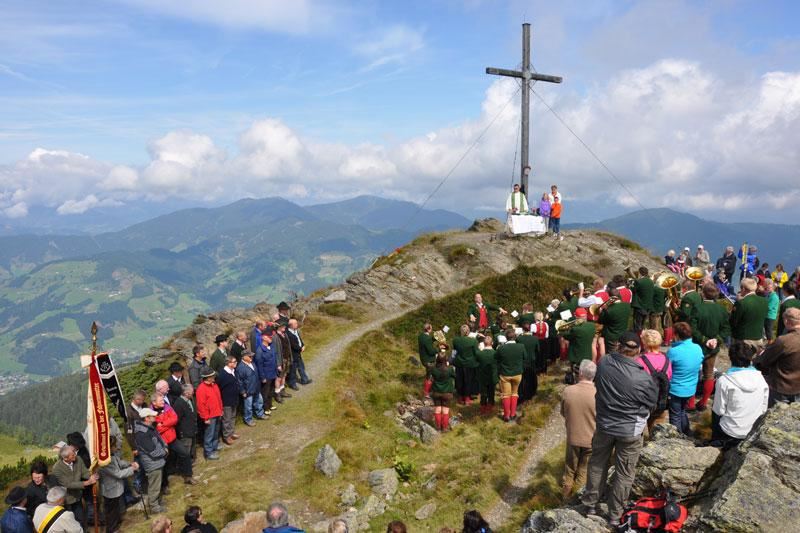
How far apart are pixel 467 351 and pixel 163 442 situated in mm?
9183

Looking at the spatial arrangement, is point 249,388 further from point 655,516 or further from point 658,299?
point 658,299

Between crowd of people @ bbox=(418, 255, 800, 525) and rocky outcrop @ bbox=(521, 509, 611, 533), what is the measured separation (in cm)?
38

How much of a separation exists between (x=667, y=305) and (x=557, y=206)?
14.4 m

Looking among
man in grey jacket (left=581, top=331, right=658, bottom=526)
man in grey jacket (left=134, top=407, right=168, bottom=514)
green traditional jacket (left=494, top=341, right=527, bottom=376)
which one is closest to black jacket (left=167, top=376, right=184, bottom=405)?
man in grey jacket (left=134, top=407, right=168, bottom=514)

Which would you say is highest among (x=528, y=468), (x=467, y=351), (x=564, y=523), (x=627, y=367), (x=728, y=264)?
(x=627, y=367)

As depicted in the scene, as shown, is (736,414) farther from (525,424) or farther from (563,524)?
(525,424)

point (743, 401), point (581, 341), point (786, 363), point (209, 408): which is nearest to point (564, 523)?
point (743, 401)

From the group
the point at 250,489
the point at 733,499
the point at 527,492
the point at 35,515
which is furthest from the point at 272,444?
the point at 733,499

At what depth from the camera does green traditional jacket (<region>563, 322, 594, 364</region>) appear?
1433 cm

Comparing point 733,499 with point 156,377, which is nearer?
point 733,499

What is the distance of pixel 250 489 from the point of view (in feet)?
39.8

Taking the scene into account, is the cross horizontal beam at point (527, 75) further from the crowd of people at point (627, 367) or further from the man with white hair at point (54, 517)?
the man with white hair at point (54, 517)

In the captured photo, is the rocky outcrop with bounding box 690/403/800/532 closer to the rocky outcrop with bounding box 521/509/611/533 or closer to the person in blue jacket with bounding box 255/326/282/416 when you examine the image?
the rocky outcrop with bounding box 521/509/611/533

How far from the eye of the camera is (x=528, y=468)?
492 inches
